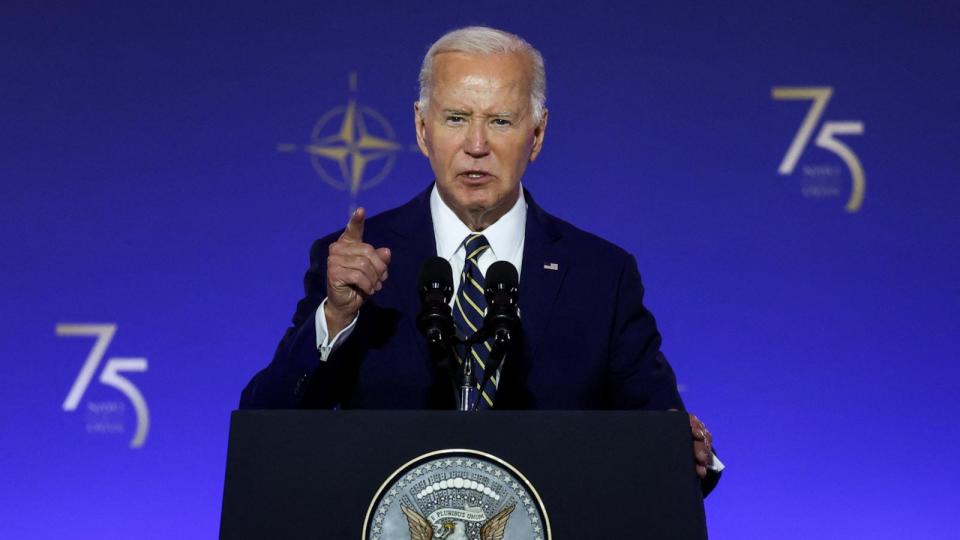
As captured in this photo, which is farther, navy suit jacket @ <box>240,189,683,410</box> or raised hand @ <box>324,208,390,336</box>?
navy suit jacket @ <box>240,189,683,410</box>

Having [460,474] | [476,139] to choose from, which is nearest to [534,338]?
[476,139]

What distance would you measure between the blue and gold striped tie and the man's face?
7 centimetres

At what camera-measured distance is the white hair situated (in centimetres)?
181

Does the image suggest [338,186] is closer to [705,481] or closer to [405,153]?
[405,153]

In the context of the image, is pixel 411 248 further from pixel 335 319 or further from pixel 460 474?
pixel 460 474

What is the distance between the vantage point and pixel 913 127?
128 inches

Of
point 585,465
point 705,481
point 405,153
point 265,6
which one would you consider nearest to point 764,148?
point 405,153

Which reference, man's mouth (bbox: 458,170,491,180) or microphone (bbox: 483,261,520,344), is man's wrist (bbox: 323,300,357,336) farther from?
man's mouth (bbox: 458,170,491,180)

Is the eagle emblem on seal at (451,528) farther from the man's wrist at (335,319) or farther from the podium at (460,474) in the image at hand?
the man's wrist at (335,319)

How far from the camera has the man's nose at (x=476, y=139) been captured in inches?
71.2

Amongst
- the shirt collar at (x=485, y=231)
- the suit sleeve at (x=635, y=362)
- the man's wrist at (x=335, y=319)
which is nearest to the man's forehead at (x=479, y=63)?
the shirt collar at (x=485, y=231)

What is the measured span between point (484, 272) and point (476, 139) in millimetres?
211

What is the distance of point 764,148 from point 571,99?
0.56 m

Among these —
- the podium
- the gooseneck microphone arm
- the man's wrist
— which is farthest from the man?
the podium
